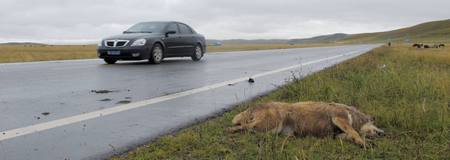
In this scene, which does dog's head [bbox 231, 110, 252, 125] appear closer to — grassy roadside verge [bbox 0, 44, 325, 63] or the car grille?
the car grille

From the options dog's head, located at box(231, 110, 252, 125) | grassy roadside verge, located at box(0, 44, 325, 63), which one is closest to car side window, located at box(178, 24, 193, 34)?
grassy roadside verge, located at box(0, 44, 325, 63)

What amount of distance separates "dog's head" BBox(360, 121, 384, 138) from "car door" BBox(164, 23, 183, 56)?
12.8 m

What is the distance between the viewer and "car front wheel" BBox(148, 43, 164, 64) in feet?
53.8

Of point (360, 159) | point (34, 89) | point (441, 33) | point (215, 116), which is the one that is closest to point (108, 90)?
point (34, 89)

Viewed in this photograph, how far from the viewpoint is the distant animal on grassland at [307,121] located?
183 inches

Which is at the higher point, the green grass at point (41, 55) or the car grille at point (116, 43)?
the car grille at point (116, 43)

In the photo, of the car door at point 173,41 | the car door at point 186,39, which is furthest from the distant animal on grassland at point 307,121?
the car door at point 186,39

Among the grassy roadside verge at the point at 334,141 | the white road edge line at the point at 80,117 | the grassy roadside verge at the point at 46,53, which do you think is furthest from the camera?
the grassy roadside verge at the point at 46,53

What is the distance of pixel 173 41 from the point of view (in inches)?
694

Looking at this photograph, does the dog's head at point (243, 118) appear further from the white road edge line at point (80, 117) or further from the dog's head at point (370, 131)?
the white road edge line at point (80, 117)

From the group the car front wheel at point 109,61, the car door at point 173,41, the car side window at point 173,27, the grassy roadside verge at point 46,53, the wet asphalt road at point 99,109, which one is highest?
the car side window at point 173,27

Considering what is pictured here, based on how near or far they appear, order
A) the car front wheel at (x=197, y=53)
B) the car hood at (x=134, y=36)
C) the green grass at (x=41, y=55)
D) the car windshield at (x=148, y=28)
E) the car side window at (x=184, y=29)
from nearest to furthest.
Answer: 1. the car hood at (x=134, y=36)
2. the car windshield at (x=148, y=28)
3. the car side window at (x=184, y=29)
4. the car front wheel at (x=197, y=53)
5. the green grass at (x=41, y=55)

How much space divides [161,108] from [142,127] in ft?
4.07

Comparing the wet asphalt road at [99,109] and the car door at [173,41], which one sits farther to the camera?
the car door at [173,41]
